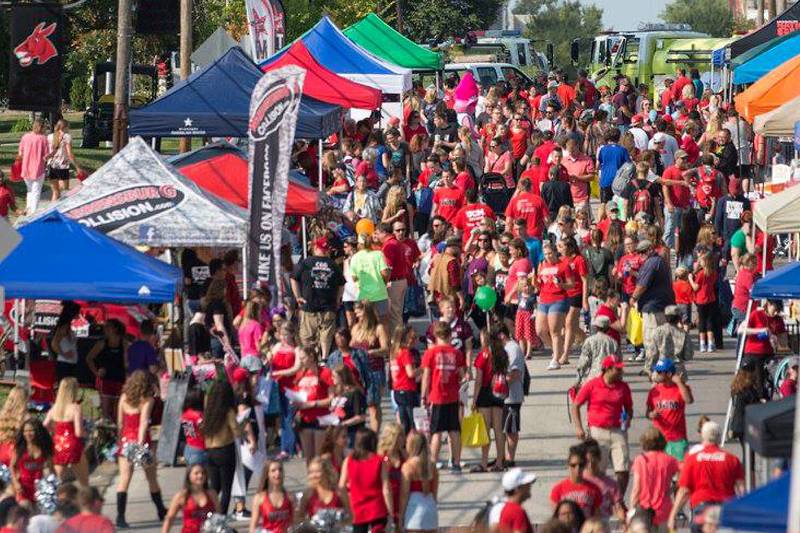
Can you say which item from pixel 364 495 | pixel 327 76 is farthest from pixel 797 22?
pixel 364 495

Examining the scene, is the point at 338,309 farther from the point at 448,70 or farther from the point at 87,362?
the point at 448,70

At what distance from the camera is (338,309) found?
21.5 metres

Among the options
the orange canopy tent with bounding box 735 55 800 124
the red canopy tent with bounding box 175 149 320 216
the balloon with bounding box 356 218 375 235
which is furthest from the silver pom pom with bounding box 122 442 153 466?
the orange canopy tent with bounding box 735 55 800 124

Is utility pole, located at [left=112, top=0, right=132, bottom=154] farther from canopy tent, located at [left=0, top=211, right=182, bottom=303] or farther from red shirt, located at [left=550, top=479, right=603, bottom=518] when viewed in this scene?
red shirt, located at [left=550, top=479, right=603, bottom=518]

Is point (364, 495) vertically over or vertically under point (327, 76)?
under

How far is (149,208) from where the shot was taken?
65.7 feet

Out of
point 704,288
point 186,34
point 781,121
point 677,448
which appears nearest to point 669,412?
point 677,448

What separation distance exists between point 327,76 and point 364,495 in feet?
54.3

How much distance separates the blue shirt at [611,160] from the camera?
28672 millimetres

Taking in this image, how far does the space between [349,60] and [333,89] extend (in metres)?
5.33

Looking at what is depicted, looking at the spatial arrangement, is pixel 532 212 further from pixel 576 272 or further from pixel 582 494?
pixel 582 494

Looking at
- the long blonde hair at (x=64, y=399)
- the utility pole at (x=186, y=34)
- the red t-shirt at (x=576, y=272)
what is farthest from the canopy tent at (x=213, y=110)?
the long blonde hair at (x=64, y=399)

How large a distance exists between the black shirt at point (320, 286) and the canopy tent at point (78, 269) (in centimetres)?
299

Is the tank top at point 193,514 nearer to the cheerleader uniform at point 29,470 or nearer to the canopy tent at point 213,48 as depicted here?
the cheerleader uniform at point 29,470
